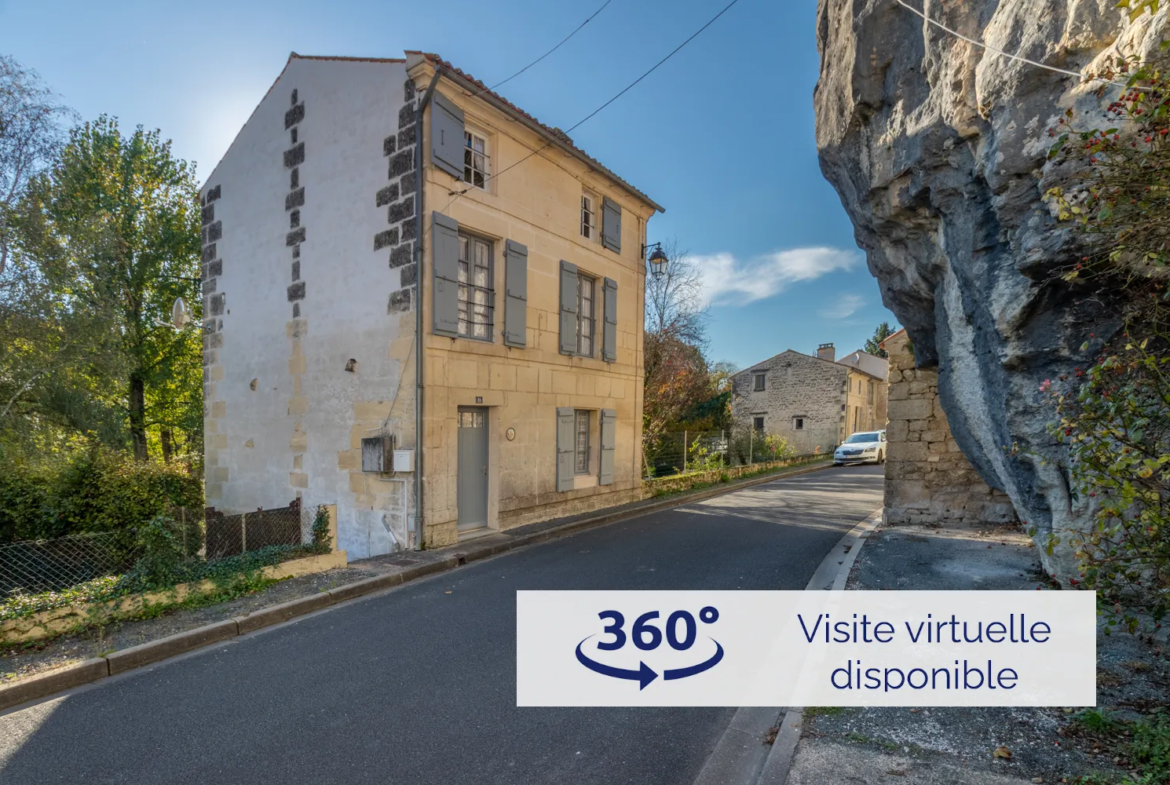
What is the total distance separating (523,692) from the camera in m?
3.77

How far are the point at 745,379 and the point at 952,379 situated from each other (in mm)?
26777

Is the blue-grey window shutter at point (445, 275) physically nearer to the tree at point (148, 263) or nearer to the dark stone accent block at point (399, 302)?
the dark stone accent block at point (399, 302)

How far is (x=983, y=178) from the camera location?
4207mm

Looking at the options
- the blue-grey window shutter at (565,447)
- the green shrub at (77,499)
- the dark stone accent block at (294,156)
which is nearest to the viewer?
the green shrub at (77,499)

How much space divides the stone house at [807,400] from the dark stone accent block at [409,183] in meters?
23.9

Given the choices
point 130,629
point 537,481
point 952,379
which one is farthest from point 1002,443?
point 130,629

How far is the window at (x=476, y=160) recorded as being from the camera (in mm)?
8672

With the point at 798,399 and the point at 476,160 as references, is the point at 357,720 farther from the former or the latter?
the point at 798,399

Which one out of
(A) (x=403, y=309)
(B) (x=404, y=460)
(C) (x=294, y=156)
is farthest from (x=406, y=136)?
(B) (x=404, y=460)

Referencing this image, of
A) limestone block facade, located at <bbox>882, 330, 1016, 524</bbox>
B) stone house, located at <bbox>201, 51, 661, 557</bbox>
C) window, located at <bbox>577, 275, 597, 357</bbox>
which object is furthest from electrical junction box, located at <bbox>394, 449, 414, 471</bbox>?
limestone block facade, located at <bbox>882, 330, 1016, 524</bbox>

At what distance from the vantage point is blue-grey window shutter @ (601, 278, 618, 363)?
11.4 meters

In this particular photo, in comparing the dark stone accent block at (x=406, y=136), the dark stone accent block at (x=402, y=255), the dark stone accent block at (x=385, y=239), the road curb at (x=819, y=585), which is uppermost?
the dark stone accent block at (x=406, y=136)

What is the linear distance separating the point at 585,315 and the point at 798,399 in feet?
71.8

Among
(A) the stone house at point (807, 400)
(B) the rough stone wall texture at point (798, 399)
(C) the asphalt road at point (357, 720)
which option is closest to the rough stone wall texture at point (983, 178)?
(C) the asphalt road at point (357, 720)
